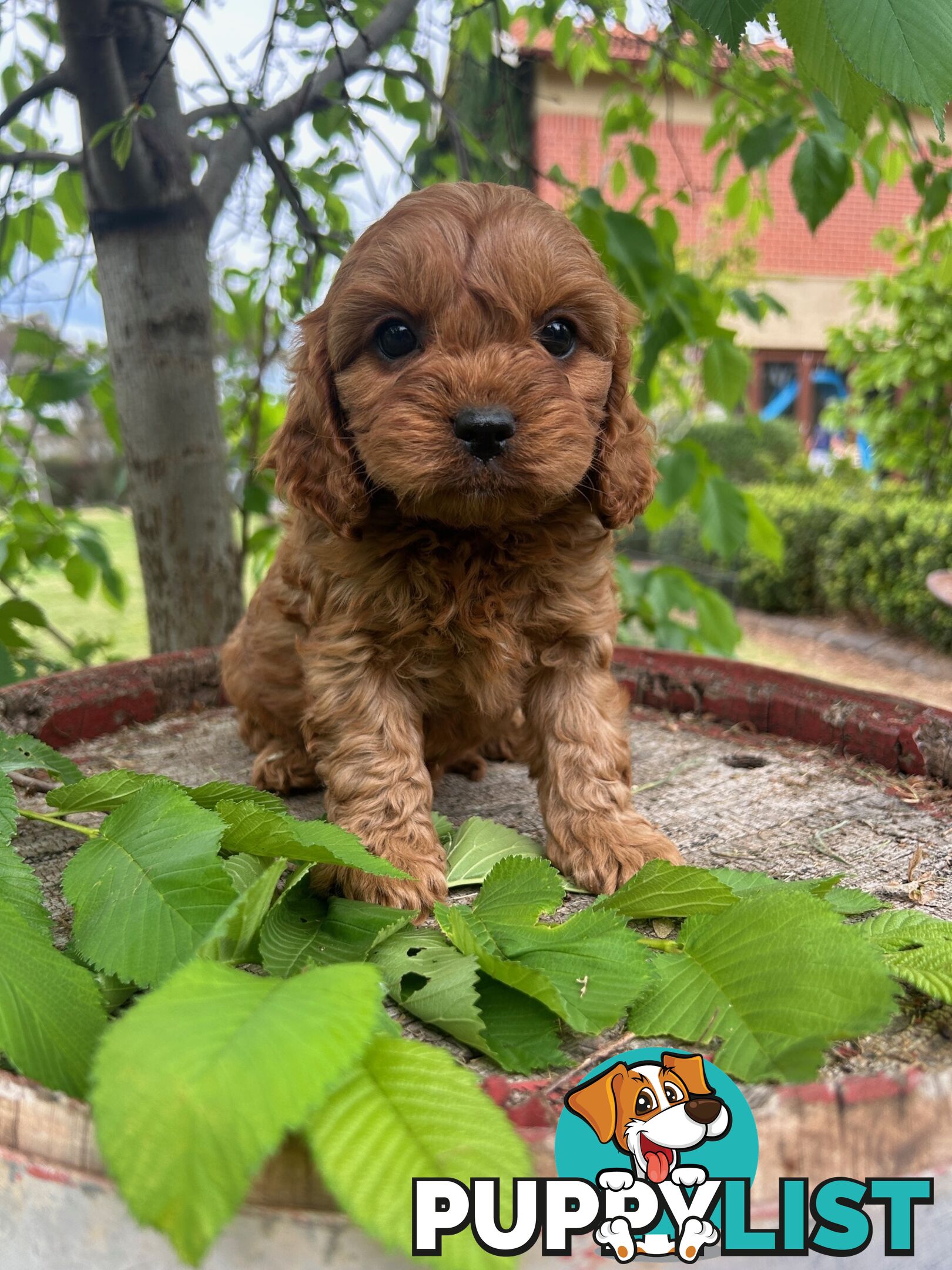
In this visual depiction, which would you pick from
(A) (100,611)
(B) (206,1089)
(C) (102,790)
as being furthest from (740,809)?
(A) (100,611)

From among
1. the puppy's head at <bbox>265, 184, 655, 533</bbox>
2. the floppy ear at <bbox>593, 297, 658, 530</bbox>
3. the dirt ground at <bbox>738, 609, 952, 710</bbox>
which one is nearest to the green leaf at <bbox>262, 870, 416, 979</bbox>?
the puppy's head at <bbox>265, 184, 655, 533</bbox>

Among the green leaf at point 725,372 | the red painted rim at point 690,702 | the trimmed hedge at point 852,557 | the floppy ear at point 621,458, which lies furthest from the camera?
the trimmed hedge at point 852,557

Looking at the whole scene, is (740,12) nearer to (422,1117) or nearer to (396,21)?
(422,1117)

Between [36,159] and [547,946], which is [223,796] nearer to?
[547,946]

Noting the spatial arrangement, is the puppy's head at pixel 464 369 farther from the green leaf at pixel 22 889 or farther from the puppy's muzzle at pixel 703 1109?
the puppy's muzzle at pixel 703 1109

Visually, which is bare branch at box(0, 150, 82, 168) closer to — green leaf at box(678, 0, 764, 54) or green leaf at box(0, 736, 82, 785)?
green leaf at box(0, 736, 82, 785)

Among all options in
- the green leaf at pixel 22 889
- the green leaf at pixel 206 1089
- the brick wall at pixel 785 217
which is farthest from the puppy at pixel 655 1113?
the brick wall at pixel 785 217
